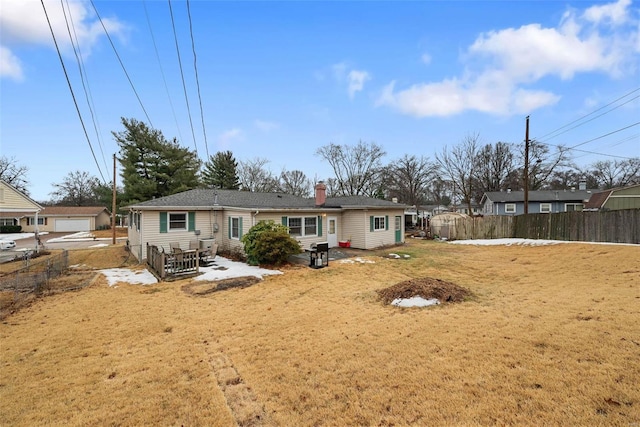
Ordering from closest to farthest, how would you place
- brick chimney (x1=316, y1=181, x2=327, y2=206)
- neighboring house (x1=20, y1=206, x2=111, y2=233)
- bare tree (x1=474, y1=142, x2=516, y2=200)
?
brick chimney (x1=316, y1=181, x2=327, y2=206)
neighboring house (x1=20, y1=206, x2=111, y2=233)
bare tree (x1=474, y1=142, x2=516, y2=200)

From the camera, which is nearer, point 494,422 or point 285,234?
point 494,422

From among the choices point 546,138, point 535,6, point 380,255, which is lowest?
point 380,255

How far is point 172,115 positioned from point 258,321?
34.7ft

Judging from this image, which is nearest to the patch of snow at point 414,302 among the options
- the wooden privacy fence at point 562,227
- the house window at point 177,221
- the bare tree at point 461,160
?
the house window at point 177,221

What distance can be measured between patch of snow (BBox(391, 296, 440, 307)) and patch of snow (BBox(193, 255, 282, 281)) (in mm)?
5273

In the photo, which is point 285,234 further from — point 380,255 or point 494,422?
point 494,422

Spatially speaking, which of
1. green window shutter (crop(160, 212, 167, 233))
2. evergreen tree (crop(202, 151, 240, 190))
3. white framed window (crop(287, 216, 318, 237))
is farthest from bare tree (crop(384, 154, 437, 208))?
green window shutter (crop(160, 212, 167, 233))

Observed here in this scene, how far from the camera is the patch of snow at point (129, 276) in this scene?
397 inches

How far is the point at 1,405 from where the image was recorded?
3.37 metres

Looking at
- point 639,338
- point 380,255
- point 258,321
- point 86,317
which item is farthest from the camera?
point 380,255

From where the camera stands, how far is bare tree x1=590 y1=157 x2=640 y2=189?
44.1m

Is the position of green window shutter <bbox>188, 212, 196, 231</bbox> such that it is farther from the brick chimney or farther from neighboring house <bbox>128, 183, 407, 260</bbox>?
the brick chimney

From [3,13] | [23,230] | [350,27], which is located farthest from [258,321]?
[23,230]

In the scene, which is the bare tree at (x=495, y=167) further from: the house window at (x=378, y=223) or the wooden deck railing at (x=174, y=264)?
the wooden deck railing at (x=174, y=264)
